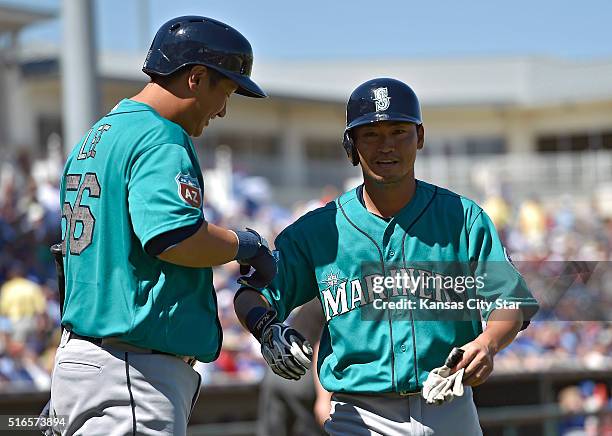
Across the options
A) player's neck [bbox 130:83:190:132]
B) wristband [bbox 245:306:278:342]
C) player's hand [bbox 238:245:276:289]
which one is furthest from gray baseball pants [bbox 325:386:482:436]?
player's neck [bbox 130:83:190:132]

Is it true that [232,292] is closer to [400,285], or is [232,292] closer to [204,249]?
[400,285]

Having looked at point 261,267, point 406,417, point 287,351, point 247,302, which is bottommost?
point 406,417

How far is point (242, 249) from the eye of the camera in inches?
134

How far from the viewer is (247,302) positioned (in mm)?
3781

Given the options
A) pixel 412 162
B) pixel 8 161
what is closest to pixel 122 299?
pixel 412 162

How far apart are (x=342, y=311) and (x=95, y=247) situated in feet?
3.09

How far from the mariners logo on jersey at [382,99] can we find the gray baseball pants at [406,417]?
1027 mm

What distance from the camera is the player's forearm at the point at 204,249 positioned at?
319 centimetres

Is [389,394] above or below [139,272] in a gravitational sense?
below

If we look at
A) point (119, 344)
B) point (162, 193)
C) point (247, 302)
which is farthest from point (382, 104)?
point (119, 344)

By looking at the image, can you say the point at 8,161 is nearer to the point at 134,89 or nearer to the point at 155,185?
the point at 134,89

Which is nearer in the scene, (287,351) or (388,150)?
(287,351)

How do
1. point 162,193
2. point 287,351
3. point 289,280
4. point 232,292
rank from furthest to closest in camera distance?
point 232,292
point 289,280
point 287,351
point 162,193

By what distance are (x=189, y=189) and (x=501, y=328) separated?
117 centimetres
